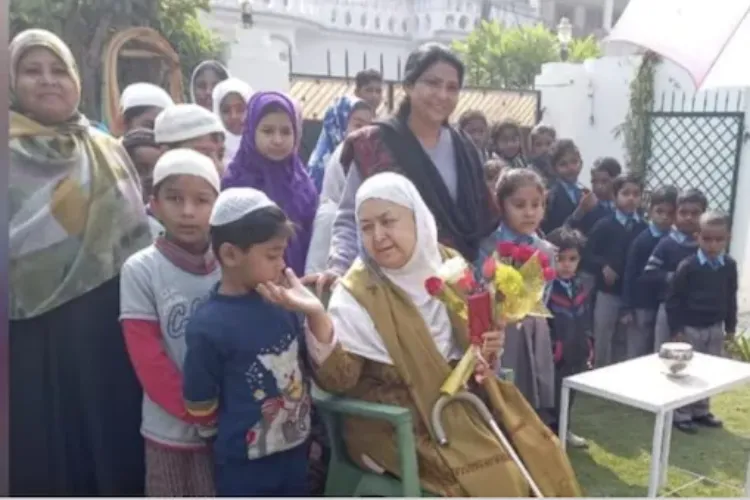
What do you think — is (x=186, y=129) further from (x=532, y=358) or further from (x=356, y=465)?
(x=532, y=358)

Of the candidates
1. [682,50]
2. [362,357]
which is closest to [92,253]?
[362,357]

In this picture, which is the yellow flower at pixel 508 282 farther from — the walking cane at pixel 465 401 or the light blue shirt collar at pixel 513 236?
the light blue shirt collar at pixel 513 236

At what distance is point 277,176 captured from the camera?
3.07m

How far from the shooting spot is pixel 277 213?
7.06 ft

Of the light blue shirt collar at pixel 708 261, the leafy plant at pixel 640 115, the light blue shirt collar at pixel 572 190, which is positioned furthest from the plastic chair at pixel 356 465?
the leafy plant at pixel 640 115

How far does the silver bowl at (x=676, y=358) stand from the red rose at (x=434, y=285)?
1348 millimetres

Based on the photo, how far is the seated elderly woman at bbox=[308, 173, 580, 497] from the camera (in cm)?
229

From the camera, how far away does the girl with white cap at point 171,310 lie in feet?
7.14

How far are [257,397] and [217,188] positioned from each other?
64cm

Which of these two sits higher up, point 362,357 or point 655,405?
point 362,357

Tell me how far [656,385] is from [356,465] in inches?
49.8

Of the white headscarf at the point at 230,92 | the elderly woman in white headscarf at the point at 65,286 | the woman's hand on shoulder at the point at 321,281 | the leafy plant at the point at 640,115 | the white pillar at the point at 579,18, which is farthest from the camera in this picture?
the white pillar at the point at 579,18

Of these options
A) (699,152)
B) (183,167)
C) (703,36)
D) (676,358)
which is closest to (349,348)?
(183,167)

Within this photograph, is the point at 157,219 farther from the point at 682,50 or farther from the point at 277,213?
the point at 682,50
